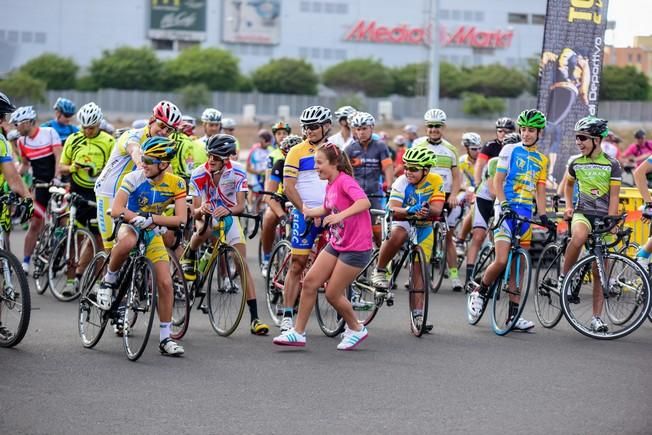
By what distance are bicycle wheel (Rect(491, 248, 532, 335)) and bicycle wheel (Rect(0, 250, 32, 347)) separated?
427 centimetres

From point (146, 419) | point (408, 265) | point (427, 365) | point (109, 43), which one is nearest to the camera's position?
point (146, 419)

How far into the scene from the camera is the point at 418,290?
10570 millimetres

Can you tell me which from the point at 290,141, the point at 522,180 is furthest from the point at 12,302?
the point at 522,180

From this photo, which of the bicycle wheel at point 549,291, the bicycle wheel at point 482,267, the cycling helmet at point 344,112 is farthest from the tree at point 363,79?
the bicycle wheel at point 482,267

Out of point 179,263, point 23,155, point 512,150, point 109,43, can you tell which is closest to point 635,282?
point 512,150

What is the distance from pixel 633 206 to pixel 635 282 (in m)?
4.99

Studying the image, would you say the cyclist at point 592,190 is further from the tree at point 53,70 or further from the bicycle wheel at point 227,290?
the tree at point 53,70

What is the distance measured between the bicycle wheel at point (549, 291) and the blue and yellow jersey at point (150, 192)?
3651mm

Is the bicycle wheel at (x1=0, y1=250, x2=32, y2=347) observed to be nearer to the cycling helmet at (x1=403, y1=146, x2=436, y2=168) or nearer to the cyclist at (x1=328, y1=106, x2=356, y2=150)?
the cycling helmet at (x1=403, y1=146, x2=436, y2=168)

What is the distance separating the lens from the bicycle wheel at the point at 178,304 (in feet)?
33.1

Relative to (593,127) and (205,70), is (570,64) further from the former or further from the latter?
(205,70)

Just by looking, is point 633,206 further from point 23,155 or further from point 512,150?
point 23,155

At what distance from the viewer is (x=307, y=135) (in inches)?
422

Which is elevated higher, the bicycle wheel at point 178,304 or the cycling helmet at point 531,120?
the cycling helmet at point 531,120
